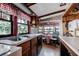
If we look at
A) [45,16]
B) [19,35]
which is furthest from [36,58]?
[19,35]

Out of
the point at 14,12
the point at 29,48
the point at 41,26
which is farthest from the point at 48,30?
the point at 29,48

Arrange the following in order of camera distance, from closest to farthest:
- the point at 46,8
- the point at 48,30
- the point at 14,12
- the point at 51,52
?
1. the point at 46,8
2. the point at 48,30
3. the point at 51,52
4. the point at 14,12

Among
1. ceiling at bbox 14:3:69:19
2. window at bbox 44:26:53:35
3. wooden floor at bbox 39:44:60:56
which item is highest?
ceiling at bbox 14:3:69:19

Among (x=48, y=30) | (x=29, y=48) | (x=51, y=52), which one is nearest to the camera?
(x=48, y=30)

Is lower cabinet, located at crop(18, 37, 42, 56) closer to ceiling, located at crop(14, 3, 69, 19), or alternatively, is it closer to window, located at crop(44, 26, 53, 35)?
window, located at crop(44, 26, 53, 35)

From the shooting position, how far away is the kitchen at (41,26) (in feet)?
4.54

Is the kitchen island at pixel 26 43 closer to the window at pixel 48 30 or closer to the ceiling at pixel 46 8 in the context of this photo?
the window at pixel 48 30

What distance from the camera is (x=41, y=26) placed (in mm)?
1661

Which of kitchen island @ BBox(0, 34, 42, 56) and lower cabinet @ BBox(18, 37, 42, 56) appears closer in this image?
kitchen island @ BBox(0, 34, 42, 56)

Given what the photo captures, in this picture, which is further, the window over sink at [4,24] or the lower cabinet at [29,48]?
the lower cabinet at [29,48]

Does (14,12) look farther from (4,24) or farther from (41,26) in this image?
(41,26)

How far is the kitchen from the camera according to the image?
4.54 feet

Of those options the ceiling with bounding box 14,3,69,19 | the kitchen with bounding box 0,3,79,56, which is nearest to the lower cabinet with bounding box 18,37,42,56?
the kitchen with bounding box 0,3,79,56

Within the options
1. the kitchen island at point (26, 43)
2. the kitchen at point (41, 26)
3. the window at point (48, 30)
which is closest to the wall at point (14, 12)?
the kitchen at point (41, 26)
